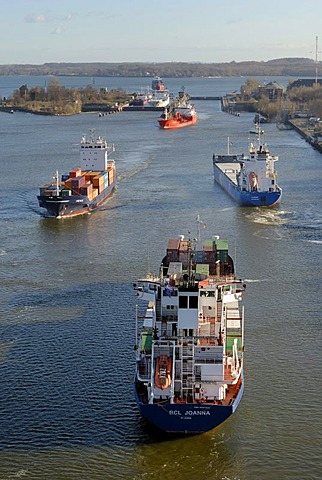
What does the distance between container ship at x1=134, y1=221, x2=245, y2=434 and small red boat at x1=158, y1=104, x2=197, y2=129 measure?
39688 mm

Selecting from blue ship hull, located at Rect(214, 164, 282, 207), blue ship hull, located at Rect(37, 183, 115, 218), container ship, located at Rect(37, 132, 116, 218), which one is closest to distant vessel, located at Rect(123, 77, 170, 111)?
container ship, located at Rect(37, 132, 116, 218)

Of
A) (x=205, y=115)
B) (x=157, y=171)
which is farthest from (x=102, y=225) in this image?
(x=205, y=115)

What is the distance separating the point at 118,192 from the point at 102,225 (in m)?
5.33

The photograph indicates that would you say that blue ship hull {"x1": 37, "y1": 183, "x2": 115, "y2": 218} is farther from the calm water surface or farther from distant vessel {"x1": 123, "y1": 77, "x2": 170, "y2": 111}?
distant vessel {"x1": 123, "y1": 77, "x2": 170, "y2": 111}

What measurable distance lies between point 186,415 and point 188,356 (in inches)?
30.3

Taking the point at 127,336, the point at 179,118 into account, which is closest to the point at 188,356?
the point at 127,336

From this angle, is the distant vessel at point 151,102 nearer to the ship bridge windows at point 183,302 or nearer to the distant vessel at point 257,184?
the distant vessel at point 257,184

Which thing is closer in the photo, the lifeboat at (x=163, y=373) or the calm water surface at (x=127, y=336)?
the calm water surface at (x=127, y=336)

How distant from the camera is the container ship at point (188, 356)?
9.25 meters

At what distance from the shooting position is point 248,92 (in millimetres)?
73688

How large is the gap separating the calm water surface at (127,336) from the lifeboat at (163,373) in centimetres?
65

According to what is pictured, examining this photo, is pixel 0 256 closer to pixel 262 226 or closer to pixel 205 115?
pixel 262 226

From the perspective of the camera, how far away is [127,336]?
12.2m

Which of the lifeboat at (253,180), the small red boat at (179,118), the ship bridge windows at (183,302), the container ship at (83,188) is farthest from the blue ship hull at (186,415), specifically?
the small red boat at (179,118)
